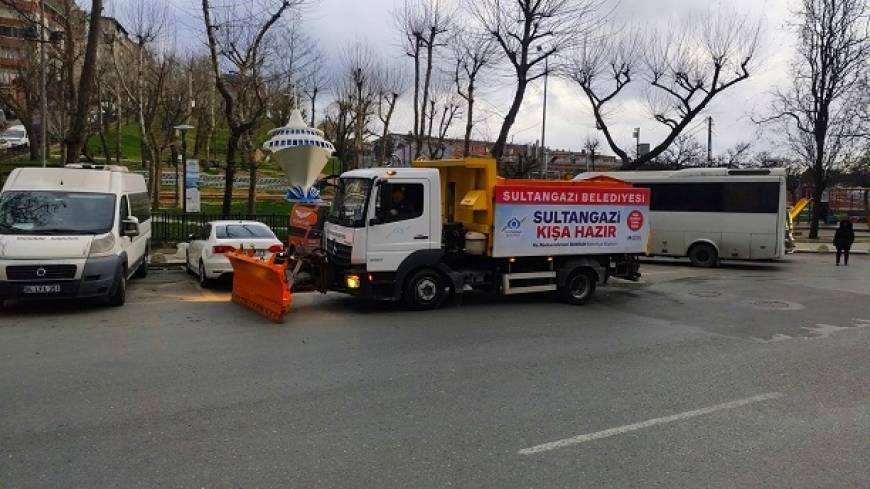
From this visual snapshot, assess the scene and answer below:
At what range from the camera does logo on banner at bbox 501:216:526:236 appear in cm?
1152

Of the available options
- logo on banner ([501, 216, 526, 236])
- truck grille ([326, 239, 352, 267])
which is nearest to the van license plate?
truck grille ([326, 239, 352, 267])

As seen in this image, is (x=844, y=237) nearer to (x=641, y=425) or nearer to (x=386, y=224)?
(x=386, y=224)

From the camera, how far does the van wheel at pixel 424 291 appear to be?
11109 mm

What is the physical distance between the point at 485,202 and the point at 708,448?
6.95 metres

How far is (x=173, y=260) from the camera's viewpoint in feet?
60.5

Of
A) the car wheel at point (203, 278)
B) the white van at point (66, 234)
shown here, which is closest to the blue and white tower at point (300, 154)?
the car wheel at point (203, 278)

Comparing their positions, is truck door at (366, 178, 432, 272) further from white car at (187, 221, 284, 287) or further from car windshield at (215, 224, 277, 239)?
car windshield at (215, 224, 277, 239)

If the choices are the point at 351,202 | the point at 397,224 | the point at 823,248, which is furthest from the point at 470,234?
the point at 823,248

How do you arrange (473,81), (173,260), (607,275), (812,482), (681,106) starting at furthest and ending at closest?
(473,81)
(681,106)
(173,260)
(607,275)
(812,482)

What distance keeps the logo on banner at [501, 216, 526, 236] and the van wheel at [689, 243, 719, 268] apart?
40.0 feet

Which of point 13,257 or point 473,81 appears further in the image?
point 473,81

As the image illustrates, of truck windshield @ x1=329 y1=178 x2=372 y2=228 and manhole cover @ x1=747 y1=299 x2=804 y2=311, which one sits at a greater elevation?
truck windshield @ x1=329 y1=178 x2=372 y2=228

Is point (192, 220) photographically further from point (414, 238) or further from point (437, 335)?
point (437, 335)

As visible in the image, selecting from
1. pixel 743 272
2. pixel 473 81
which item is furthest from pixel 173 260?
pixel 473 81
